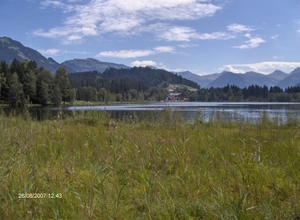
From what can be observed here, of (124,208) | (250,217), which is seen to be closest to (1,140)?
(124,208)

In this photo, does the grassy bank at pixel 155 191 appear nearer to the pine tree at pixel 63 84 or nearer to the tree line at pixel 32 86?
the tree line at pixel 32 86

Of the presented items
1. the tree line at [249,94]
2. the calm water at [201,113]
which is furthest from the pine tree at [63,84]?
the tree line at [249,94]

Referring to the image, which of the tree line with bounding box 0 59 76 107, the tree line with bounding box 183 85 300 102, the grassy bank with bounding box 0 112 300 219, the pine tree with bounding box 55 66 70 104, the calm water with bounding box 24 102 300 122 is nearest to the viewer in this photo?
the grassy bank with bounding box 0 112 300 219

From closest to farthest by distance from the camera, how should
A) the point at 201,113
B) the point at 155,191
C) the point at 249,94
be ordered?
the point at 155,191, the point at 201,113, the point at 249,94

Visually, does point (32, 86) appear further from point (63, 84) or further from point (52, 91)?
point (63, 84)

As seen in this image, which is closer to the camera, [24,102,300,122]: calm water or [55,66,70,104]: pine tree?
[24,102,300,122]: calm water

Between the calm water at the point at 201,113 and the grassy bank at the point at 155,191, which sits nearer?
the grassy bank at the point at 155,191

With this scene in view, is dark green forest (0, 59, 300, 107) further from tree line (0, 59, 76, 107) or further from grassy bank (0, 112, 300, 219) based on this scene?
grassy bank (0, 112, 300, 219)

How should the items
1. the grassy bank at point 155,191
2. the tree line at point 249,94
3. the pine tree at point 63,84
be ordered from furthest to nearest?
the tree line at point 249,94 < the pine tree at point 63,84 < the grassy bank at point 155,191

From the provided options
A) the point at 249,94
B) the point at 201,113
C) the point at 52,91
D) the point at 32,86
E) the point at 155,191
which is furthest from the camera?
the point at 249,94

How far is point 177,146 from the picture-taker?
4.55 metres

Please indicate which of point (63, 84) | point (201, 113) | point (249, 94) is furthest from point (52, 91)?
A: point (249, 94)

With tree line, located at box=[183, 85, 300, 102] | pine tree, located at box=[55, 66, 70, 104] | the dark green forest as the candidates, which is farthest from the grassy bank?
tree line, located at box=[183, 85, 300, 102]

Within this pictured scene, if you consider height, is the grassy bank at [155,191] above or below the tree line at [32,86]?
below
